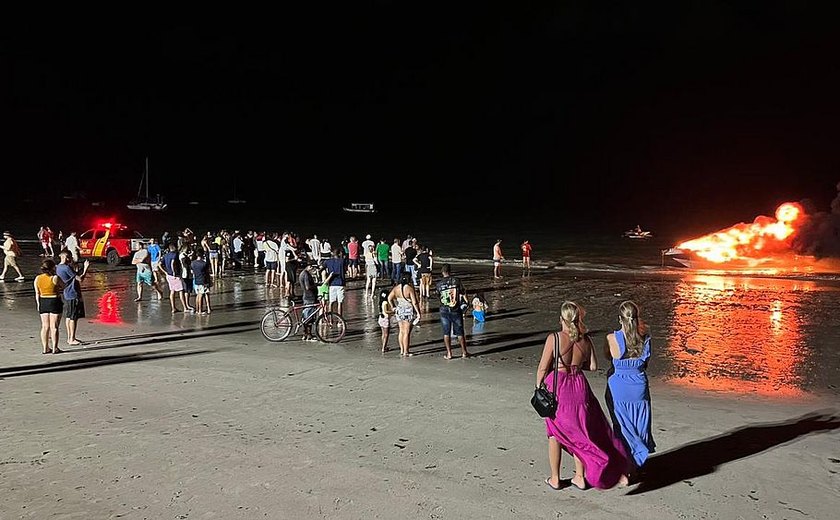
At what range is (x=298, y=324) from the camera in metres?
13.6

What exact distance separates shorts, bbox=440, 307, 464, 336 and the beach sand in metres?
0.55

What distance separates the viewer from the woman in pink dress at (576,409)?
587 centimetres

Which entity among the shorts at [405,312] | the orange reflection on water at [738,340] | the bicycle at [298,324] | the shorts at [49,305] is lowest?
the orange reflection on water at [738,340]

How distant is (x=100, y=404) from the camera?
8898mm

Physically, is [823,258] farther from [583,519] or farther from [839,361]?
[583,519]

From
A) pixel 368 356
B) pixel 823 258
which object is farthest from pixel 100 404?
pixel 823 258

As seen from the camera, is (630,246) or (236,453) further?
(630,246)

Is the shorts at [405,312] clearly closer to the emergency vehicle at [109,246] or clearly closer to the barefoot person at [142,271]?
the barefoot person at [142,271]

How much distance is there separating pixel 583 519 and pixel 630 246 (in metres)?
53.8

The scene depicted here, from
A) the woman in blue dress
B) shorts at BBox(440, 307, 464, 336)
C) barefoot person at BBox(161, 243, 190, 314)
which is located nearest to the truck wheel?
barefoot person at BBox(161, 243, 190, 314)

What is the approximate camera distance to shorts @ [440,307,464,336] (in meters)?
11.8

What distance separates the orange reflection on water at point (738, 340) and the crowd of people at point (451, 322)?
13.4 ft

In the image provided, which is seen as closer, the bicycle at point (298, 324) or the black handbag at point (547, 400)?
the black handbag at point (547, 400)

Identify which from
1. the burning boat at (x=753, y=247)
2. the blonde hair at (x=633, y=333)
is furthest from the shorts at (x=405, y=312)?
the burning boat at (x=753, y=247)
